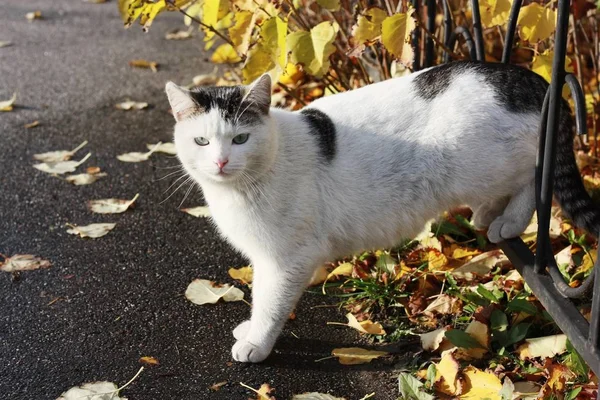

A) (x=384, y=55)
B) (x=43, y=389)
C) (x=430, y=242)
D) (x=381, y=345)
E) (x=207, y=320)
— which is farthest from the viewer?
(x=384, y=55)

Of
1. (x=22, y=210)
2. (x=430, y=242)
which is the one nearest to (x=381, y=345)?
(x=430, y=242)

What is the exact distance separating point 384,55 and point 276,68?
0.89 metres

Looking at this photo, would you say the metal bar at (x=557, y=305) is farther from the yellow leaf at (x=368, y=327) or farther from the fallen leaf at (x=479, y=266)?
the yellow leaf at (x=368, y=327)

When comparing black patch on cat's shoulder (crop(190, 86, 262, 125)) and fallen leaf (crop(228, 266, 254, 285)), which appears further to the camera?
fallen leaf (crop(228, 266, 254, 285))

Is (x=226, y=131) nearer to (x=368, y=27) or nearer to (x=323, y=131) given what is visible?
(x=323, y=131)

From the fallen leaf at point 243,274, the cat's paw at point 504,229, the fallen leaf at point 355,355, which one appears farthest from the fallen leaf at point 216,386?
the cat's paw at point 504,229

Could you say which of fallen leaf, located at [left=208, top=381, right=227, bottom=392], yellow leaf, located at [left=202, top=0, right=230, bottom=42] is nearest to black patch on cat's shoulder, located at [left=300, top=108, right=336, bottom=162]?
yellow leaf, located at [left=202, top=0, right=230, bottom=42]

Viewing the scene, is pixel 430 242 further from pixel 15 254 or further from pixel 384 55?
pixel 15 254

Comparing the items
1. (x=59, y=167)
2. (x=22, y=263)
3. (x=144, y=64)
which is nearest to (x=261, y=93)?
(x=22, y=263)

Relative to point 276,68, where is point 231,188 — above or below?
below

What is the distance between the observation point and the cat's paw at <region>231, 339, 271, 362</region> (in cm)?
271

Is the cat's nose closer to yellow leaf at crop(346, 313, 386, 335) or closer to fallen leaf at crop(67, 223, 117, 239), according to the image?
yellow leaf at crop(346, 313, 386, 335)

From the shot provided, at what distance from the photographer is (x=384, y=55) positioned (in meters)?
3.76

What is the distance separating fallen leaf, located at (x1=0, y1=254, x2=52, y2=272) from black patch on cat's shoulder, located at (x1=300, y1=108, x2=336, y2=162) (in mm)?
1414
